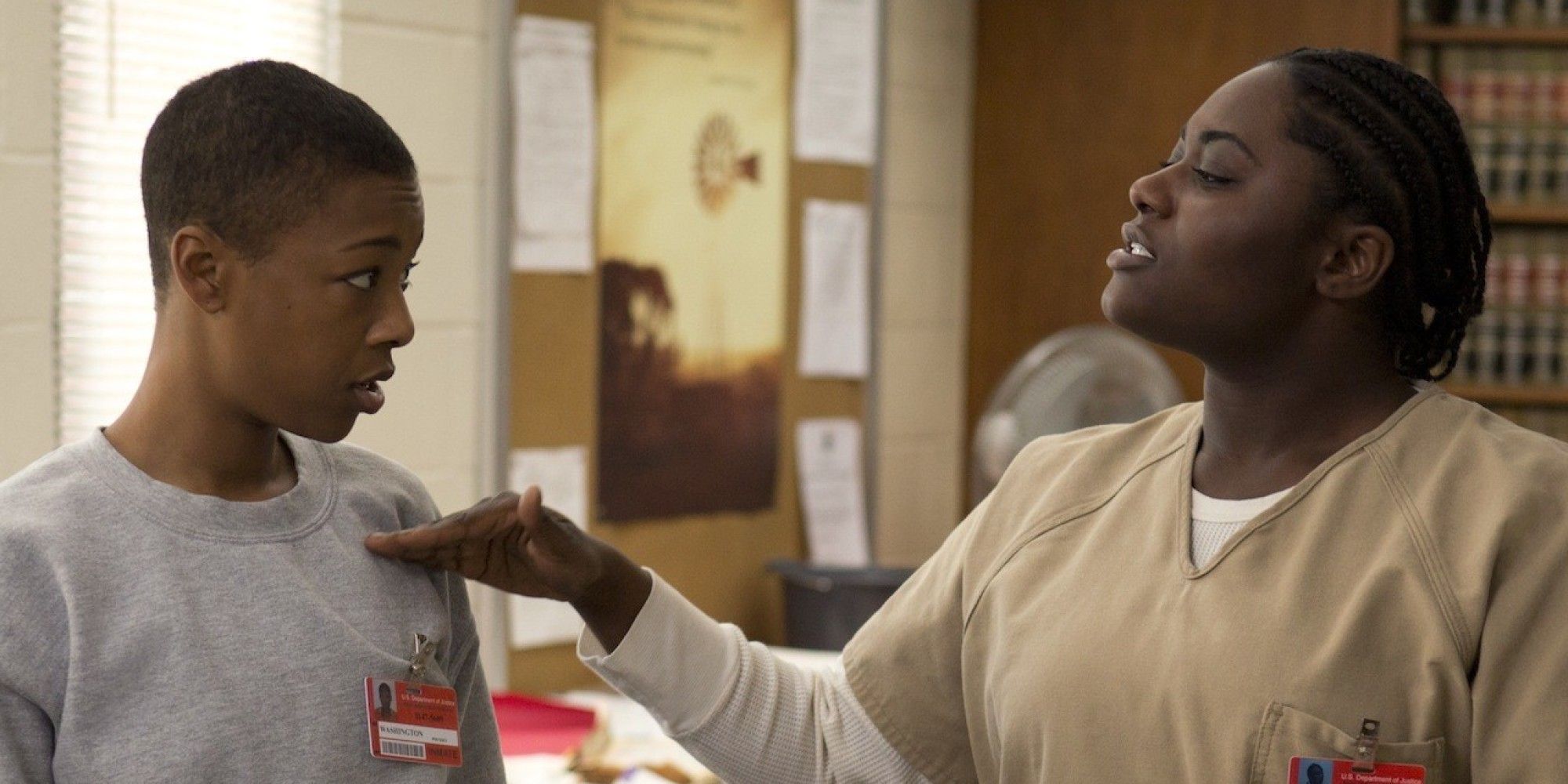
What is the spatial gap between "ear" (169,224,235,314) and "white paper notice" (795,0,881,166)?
2.73 m

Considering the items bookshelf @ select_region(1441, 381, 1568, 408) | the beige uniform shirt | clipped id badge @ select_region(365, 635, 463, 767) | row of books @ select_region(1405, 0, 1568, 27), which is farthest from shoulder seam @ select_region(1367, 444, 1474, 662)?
row of books @ select_region(1405, 0, 1568, 27)

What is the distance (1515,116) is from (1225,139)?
354 cm

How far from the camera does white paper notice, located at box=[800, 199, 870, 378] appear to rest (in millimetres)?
3988

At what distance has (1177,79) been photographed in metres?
4.41

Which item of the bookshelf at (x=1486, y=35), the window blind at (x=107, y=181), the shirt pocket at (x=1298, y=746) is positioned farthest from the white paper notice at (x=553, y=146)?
the bookshelf at (x=1486, y=35)

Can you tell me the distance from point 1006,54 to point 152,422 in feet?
12.1

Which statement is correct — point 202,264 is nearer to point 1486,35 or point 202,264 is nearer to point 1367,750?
point 1367,750

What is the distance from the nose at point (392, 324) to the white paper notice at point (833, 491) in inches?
106

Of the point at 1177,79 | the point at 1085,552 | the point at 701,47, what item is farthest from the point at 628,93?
the point at 1085,552

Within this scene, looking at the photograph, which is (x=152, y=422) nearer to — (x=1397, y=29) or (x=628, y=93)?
(x=628, y=93)

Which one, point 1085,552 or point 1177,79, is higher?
point 1177,79

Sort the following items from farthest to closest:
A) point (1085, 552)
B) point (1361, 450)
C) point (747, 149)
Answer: point (747, 149), point (1085, 552), point (1361, 450)

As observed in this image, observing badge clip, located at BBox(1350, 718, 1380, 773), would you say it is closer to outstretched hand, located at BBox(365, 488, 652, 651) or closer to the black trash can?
outstretched hand, located at BBox(365, 488, 652, 651)

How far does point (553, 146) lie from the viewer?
3.21 m
